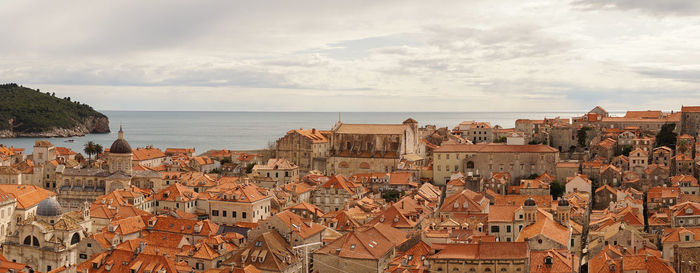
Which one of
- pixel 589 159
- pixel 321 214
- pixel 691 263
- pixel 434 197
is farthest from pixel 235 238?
pixel 589 159

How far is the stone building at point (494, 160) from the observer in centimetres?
6825

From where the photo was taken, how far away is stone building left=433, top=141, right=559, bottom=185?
68.2 m

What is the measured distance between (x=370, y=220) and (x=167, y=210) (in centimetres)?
1673

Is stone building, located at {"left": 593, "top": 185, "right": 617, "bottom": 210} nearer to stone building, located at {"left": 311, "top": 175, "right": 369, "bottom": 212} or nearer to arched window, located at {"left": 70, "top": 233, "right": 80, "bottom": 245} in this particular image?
stone building, located at {"left": 311, "top": 175, "right": 369, "bottom": 212}

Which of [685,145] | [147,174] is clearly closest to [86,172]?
[147,174]

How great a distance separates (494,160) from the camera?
227 feet

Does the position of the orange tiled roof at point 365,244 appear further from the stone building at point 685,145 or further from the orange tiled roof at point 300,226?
the stone building at point 685,145

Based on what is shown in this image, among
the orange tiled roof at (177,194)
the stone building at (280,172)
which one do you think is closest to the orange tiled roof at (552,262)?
the orange tiled roof at (177,194)

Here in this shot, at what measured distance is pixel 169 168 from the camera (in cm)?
8038

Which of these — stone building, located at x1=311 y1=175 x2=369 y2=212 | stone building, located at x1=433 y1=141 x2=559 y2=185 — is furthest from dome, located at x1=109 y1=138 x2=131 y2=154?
stone building, located at x1=433 y1=141 x2=559 y2=185

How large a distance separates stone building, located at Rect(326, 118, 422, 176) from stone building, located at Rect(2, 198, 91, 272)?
36.9 metres

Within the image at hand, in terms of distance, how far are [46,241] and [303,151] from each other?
38179 millimetres

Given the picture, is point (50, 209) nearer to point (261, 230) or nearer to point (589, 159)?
point (261, 230)

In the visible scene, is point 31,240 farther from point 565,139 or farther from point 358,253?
point 565,139
